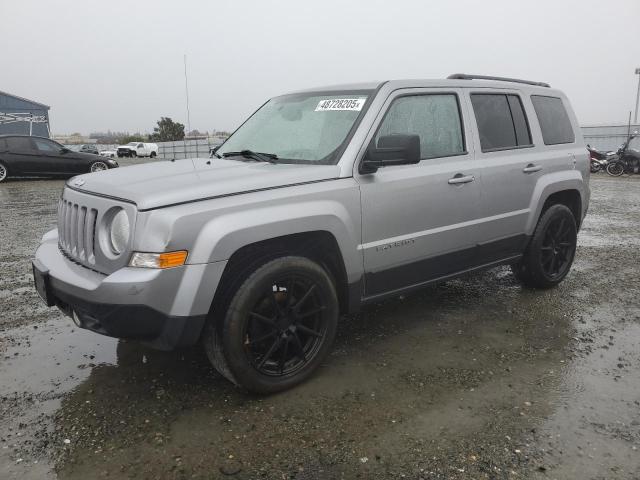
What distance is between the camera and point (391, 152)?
3.13 m

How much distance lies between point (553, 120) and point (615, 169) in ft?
52.5

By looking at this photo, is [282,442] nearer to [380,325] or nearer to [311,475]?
[311,475]

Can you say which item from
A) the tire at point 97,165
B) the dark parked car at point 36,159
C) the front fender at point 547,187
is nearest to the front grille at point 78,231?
the front fender at point 547,187

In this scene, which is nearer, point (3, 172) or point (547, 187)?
point (547, 187)

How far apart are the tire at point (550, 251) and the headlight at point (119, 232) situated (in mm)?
3535

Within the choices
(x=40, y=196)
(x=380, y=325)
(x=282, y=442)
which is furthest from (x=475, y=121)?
(x=40, y=196)

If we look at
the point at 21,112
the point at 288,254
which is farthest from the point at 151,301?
the point at 21,112

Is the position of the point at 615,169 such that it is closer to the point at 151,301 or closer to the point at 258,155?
the point at 258,155

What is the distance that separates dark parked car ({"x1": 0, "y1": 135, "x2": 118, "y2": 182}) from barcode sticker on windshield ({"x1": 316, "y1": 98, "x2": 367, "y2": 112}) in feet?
45.4

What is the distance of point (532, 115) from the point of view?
4.58 meters

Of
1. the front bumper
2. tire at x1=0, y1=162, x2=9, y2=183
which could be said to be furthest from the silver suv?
tire at x1=0, y1=162, x2=9, y2=183

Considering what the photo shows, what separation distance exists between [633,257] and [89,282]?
20.2ft

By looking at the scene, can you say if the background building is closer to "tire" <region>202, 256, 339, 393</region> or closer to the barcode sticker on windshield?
the barcode sticker on windshield

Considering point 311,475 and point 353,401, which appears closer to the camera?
point 311,475
